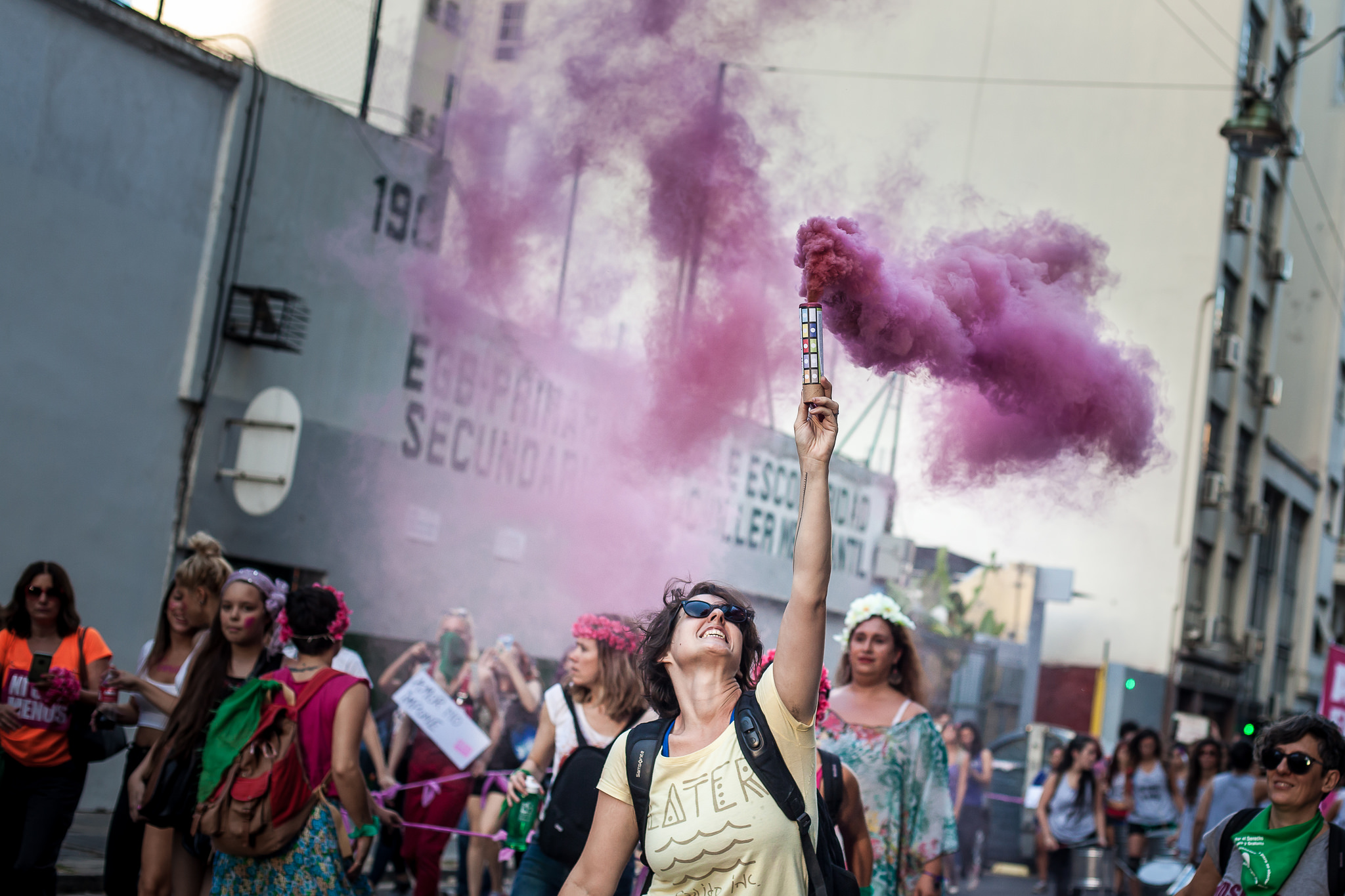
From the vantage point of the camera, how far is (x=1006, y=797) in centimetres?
1633

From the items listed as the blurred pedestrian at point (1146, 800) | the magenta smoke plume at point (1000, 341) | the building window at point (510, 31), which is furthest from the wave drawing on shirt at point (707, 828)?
the blurred pedestrian at point (1146, 800)

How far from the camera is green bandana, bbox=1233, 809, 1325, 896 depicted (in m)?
4.09

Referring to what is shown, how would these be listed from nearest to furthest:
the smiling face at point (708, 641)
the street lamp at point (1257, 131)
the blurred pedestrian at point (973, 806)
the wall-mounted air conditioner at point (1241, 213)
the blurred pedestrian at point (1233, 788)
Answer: the smiling face at point (708, 641)
the blurred pedestrian at point (1233, 788)
the blurred pedestrian at point (973, 806)
the street lamp at point (1257, 131)
the wall-mounted air conditioner at point (1241, 213)

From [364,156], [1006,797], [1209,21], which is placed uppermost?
[1209,21]

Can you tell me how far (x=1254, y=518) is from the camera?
86.7 feet

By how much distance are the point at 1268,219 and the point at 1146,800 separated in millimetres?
20352

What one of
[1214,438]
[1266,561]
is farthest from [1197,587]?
A: [1266,561]

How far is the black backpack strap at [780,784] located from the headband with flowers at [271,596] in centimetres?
259

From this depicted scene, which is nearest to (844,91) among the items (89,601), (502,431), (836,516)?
(836,516)

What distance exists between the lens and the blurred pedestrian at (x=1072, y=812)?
1030 centimetres

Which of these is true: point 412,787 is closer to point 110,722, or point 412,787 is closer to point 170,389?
point 110,722

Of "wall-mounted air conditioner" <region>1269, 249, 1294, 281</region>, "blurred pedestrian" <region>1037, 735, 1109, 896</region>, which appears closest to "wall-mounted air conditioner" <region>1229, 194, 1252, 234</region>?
"wall-mounted air conditioner" <region>1269, 249, 1294, 281</region>

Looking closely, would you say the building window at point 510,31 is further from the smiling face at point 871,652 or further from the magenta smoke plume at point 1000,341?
the smiling face at point 871,652

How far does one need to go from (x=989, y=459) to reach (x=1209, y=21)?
20.9m
